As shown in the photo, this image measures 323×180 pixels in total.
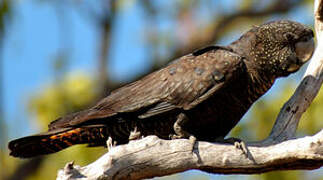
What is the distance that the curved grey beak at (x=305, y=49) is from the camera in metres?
5.14

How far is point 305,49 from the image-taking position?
5.15 metres

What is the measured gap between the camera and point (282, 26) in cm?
520

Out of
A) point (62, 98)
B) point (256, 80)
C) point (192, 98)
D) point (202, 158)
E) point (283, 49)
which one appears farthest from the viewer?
point (62, 98)

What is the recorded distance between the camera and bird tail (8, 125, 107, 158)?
16.1 feet

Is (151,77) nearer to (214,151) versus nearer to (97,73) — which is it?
(214,151)

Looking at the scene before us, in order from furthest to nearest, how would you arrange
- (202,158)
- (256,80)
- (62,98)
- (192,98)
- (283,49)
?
1. (62,98)
2. (283,49)
3. (256,80)
4. (192,98)
5. (202,158)

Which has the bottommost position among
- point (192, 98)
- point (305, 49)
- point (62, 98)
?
point (62, 98)

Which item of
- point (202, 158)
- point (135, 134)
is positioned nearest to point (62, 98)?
point (135, 134)

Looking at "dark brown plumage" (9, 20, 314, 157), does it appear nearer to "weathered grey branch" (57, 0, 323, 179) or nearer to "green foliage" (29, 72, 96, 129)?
"weathered grey branch" (57, 0, 323, 179)

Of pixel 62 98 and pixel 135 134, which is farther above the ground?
pixel 135 134

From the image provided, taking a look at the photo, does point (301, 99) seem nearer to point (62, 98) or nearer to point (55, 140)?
point (55, 140)

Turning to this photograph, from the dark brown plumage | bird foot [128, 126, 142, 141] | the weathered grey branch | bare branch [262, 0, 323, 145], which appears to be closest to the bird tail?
the dark brown plumage

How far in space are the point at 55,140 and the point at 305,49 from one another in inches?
84.8

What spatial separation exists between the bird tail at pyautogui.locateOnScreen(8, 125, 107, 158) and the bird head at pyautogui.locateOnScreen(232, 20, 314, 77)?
1.36 m
